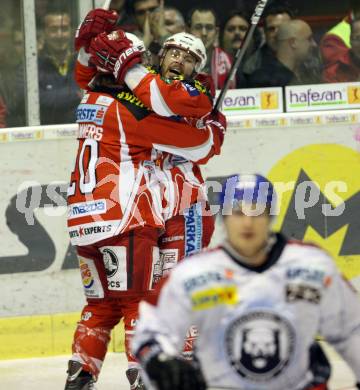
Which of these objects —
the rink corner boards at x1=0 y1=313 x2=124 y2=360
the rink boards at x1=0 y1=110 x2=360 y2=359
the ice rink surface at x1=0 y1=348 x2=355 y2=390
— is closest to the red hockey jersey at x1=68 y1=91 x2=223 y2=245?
the ice rink surface at x1=0 y1=348 x2=355 y2=390

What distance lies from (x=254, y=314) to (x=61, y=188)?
3.67m

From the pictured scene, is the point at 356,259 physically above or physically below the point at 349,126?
below

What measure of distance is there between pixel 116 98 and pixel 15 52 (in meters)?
1.64

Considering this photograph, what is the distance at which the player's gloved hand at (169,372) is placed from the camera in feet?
12.1

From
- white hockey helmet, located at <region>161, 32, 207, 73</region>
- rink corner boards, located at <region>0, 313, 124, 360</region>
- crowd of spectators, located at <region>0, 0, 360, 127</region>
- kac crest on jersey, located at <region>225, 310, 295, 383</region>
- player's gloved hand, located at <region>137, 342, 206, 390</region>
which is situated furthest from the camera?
crowd of spectators, located at <region>0, 0, 360, 127</region>

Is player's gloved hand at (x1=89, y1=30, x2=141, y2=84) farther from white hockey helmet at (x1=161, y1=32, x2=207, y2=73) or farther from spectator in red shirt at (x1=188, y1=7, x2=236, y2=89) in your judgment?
spectator in red shirt at (x1=188, y1=7, x2=236, y2=89)

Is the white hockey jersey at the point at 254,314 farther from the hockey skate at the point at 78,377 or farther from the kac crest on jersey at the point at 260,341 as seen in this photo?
the hockey skate at the point at 78,377

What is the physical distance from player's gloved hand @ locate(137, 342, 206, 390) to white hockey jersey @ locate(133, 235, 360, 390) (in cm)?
6

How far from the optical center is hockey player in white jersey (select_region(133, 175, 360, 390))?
388 cm

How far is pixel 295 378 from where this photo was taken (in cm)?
397

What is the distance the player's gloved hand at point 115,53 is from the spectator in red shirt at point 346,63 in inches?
84.8

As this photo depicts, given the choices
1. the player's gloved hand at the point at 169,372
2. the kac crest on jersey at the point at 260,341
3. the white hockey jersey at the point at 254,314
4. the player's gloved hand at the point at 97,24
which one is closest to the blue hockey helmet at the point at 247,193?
the white hockey jersey at the point at 254,314

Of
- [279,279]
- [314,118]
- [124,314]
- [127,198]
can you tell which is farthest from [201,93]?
[279,279]

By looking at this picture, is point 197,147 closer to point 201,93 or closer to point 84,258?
point 201,93
